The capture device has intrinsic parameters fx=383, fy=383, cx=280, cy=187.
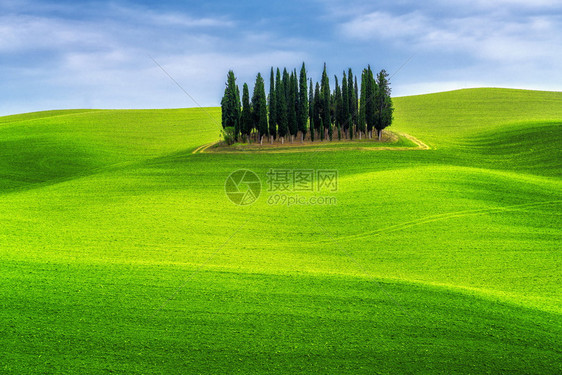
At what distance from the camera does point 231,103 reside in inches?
2496

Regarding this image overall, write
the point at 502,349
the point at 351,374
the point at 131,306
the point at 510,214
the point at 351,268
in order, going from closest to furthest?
the point at 351,374 → the point at 502,349 → the point at 131,306 → the point at 351,268 → the point at 510,214

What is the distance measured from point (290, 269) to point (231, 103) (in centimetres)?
4962

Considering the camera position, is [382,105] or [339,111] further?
[339,111]

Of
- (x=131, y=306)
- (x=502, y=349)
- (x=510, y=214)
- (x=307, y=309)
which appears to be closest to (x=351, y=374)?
(x=307, y=309)

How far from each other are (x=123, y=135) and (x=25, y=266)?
62.6 metres

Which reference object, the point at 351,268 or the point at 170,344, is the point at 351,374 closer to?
the point at 170,344

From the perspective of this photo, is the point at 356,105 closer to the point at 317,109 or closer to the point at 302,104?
the point at 317,109

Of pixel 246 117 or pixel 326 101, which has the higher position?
pixel 326 101

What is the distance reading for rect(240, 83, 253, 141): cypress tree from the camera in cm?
6041

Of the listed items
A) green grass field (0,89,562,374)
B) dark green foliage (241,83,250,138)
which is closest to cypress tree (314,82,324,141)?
dark green foliage (241,83,250,138)

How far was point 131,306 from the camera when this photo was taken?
13312 mm

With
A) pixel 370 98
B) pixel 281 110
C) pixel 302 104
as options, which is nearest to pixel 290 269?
pixel 281 110

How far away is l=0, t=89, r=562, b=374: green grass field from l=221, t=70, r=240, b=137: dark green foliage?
610 inches

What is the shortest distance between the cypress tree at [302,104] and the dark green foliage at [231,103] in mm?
9985
